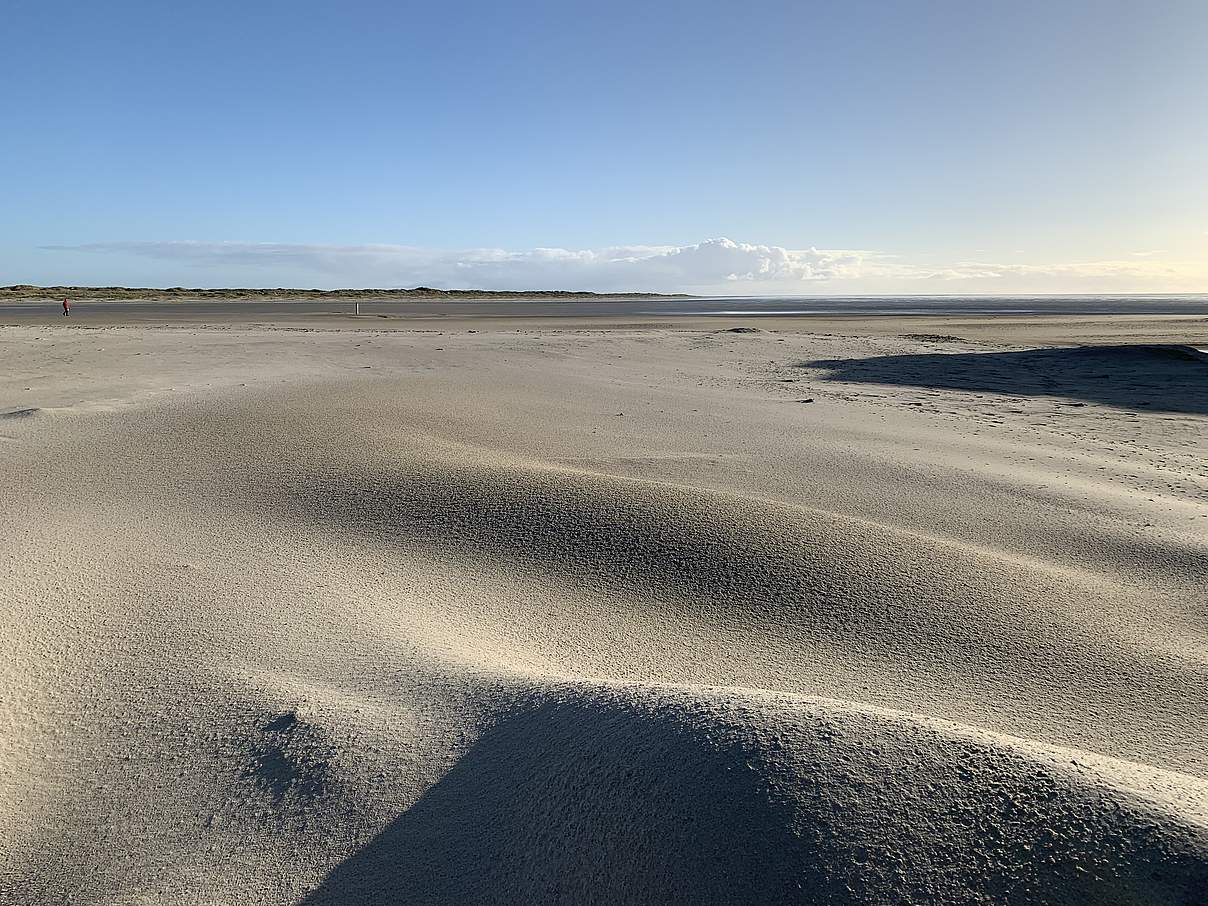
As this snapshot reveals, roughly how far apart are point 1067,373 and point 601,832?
1296cm

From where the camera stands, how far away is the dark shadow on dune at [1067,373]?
10359 millimetres

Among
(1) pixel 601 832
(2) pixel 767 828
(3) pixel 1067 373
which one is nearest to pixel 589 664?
(1) pixel 601 832

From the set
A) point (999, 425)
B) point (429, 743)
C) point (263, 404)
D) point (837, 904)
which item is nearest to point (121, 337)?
point (263, 404)

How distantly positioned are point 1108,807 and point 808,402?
758 centimetres

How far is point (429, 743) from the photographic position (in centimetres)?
237

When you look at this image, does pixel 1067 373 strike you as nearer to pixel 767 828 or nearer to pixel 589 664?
pixel 589 664

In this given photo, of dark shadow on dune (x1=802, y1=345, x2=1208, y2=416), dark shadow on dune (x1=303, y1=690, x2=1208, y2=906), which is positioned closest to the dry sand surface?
dark shadow on dune (x1=303, y1=690, x2=1208, y2=906)

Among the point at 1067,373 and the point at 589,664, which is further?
the point at 1067,373

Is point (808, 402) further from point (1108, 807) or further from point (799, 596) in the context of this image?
point (1108, 807)

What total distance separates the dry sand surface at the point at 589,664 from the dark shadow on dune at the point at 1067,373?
160 inches

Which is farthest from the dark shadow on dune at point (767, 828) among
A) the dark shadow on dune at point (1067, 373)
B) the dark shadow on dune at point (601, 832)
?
the dark shadow on dune at point (1067, 373)

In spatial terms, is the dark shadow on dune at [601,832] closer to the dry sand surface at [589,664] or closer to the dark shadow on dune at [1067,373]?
the dry sand surface at [589,664]

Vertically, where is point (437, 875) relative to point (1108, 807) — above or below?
below

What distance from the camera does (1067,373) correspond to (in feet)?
41.2
